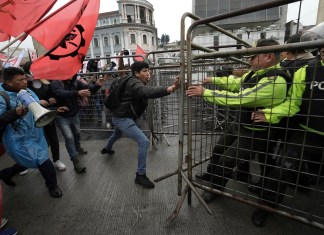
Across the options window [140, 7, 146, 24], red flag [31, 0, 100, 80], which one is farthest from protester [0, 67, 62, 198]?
window [140, 7, 146, 24]

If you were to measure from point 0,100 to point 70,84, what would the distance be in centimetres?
141

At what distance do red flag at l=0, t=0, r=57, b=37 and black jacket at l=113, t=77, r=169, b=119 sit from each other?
1426mm

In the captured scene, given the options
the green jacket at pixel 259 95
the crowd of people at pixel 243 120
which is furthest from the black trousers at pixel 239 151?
the green jacket at pixel 259 95

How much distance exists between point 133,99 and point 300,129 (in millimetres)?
2056

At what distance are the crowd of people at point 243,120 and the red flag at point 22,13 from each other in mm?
692

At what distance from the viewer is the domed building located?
5303cm

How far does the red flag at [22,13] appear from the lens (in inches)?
109

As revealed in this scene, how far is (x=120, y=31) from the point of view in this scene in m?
53.0

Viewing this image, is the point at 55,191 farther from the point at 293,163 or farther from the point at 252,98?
the point at 293,163

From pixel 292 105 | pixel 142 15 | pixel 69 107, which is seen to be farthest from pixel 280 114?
pixel 142 15

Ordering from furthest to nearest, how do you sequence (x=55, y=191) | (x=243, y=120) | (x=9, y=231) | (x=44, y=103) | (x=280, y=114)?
(x=44, y=103) < (x=55, y=191) < (x=243, y=120) < (x=9, y=231) < (x=280, y=114)

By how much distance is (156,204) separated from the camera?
8.91ft

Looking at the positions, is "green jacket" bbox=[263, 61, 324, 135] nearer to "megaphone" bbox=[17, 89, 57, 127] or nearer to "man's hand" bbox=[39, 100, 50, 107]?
"megaphone" bbox=[17, 89, 57, 127]

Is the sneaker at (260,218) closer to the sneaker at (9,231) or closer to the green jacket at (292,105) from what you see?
the green jacket at (292,105)
